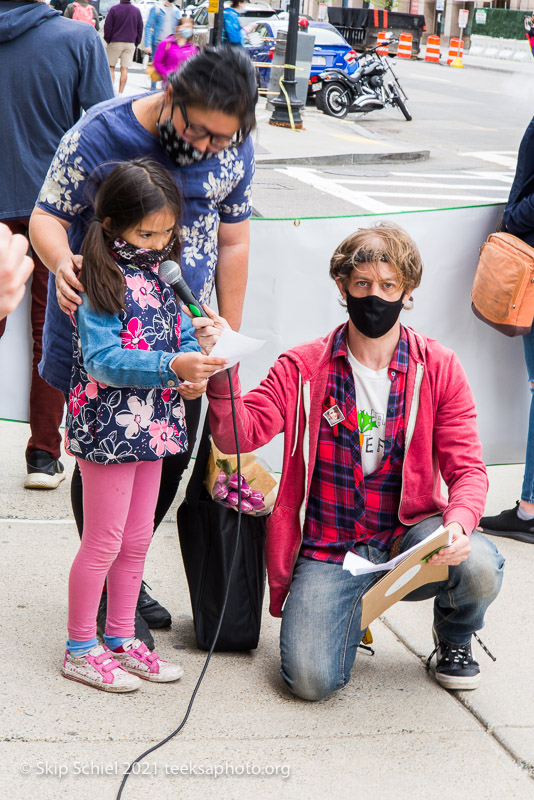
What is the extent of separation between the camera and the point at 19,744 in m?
2.43

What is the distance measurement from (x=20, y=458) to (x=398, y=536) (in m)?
2.25

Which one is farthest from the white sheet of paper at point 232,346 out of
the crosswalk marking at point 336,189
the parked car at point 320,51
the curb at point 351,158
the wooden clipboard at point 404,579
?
the parked car at point 320,51

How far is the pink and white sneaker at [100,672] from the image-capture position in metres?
2.72

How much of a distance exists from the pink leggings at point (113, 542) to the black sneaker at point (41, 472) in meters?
1.43

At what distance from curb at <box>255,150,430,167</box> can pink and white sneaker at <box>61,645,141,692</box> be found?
11.4m

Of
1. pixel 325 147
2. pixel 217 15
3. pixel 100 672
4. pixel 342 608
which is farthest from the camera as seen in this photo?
pixel 325 147

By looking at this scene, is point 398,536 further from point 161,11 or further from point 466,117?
point 466,117

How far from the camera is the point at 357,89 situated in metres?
19.1

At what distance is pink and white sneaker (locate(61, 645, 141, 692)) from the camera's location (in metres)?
2.72

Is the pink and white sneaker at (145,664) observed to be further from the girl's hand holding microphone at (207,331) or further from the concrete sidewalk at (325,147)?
the concrete sidewalk at (325,147)

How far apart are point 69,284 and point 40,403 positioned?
163 centimetres

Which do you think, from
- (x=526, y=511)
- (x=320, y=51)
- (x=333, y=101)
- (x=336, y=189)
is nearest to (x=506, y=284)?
Result: (x=526, y=511)

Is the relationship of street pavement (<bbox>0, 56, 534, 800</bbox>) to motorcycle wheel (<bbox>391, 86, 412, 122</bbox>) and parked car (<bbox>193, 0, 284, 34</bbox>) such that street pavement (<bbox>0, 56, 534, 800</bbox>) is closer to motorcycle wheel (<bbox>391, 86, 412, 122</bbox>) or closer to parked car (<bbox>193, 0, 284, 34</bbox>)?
motorcycle wheel (<bbox>391, 86, 412, 122</bbox>)

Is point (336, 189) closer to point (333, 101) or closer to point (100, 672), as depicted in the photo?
point (333, 101)
